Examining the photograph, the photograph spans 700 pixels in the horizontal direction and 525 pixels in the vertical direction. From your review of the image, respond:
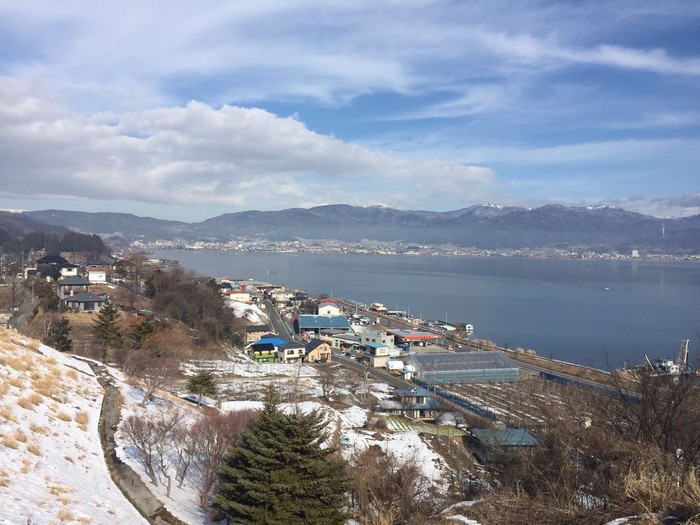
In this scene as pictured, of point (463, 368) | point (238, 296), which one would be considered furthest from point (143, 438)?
point (238, 296)

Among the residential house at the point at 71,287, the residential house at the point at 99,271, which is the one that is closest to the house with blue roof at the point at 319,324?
the residential house at the point at 99,271

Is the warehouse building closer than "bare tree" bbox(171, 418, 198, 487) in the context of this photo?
No

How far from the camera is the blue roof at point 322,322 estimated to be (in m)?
20.7

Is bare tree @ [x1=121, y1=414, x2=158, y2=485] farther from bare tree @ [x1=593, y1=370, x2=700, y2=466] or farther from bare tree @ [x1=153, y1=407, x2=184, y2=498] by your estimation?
bare tree @ [x1=593, y1=370, x2=700, y2=466]

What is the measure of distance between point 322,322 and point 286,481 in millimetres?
18089

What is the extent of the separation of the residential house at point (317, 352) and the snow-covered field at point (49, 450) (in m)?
10.5

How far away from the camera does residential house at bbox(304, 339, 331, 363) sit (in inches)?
627

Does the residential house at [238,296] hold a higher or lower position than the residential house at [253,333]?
higher

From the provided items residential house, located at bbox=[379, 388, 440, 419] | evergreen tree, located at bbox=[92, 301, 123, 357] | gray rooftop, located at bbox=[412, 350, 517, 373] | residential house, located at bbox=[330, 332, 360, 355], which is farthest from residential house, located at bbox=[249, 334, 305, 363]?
evergreen tree, located at bbox=[92, 301, 123, 357]

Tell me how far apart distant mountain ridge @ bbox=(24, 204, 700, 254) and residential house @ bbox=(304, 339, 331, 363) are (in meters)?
106

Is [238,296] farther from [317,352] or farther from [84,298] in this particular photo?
[84,298]

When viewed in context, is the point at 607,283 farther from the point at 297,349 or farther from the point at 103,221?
the point at 103,221

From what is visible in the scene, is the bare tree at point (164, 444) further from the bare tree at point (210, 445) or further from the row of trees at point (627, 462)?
the row of trees at point (627, 462)

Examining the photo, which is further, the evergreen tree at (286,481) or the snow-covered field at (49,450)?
the evergreen tree at (286,481)
